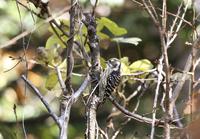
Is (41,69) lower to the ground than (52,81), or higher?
lower

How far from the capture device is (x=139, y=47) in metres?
3.11

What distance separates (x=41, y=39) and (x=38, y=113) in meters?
0.38

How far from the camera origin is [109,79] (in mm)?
1122

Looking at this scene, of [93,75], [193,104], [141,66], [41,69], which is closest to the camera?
[193,104]

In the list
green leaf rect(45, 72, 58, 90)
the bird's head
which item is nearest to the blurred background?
green leaf rect(45, 72, 58, 90)

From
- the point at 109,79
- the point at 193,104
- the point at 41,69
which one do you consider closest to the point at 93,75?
the point at 109,79

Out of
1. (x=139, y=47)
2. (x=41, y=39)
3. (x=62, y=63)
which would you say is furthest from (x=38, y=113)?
(x=62, y=63)

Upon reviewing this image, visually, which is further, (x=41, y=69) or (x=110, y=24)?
(x=41, y=69)

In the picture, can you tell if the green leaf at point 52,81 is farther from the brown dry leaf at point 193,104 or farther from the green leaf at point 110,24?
the brown dry leaf at point 193,104

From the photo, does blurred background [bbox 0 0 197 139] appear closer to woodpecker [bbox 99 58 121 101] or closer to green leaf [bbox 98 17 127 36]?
green leaf [bbox 98 17 127 36]

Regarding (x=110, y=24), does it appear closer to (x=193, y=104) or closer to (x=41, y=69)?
(x=193, y=104)

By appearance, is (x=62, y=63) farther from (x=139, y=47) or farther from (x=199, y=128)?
(x=139, y=47)

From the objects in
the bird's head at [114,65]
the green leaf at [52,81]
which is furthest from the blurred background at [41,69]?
the bird's head at [114,65]

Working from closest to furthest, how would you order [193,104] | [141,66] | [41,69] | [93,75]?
1. [193,104]
2. [93,75]
3. [141,66]
4. [41,69]
